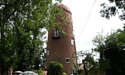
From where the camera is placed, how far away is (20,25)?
11570 mm

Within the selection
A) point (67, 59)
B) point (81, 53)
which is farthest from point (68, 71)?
point (81, 53)

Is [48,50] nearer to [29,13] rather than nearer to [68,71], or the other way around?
[68,71]

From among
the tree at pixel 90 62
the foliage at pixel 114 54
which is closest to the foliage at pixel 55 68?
the tree at pixel 90 62

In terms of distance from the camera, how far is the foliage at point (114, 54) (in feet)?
60.1

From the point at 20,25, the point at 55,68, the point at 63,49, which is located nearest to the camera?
the point at 20,25

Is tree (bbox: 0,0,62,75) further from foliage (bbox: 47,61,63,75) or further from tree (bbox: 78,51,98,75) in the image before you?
foliage (bbox: 47,61,63,75)

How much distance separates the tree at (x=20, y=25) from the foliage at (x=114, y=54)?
9.37 meters

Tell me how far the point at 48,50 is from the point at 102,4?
26400 mm

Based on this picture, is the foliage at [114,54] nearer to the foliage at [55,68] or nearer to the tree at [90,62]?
the tree at [90,62]

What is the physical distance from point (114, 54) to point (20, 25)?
1142cm

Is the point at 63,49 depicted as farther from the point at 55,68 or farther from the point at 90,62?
the point at 90,62

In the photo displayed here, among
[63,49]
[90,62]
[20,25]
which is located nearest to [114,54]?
[90,62]

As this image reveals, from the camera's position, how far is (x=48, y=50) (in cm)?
3609

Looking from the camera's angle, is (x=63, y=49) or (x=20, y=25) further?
(x=63, y=49)
